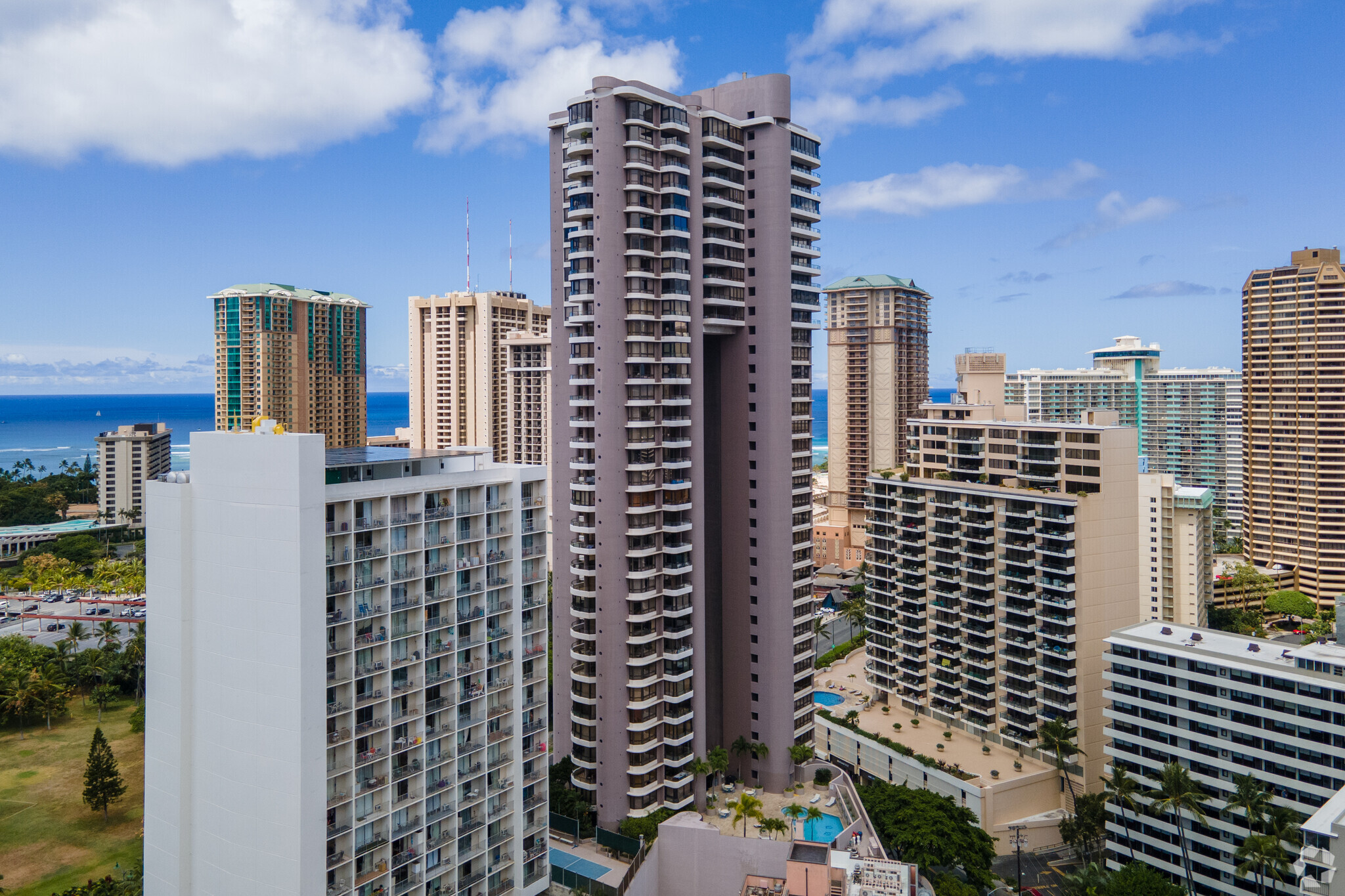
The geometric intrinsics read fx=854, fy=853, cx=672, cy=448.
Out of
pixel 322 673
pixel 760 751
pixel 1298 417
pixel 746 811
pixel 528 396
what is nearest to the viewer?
pixel 322 673

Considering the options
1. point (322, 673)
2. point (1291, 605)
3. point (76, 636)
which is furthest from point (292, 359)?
point (1291, 605)

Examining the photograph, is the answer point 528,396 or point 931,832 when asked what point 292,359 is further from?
point 931,832

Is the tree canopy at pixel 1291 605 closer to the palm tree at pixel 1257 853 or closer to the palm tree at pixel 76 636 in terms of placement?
the palm tree at pixel 1257 853

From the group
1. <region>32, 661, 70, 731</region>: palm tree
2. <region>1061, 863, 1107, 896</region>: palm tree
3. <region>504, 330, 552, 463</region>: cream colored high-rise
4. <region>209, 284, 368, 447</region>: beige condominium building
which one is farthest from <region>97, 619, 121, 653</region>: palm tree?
<region>1061, 863, 1107, 896</region>: palm tree

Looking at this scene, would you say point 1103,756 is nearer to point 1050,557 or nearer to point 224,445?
point 1050,557

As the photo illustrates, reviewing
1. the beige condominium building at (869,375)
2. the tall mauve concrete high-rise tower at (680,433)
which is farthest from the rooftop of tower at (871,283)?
the tall mauve concrete high-rise tower at (680,433)

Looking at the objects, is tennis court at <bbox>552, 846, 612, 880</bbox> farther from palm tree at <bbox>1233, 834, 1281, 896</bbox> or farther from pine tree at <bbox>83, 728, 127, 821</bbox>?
palm tree at <bbox>1233, 834, 1281, 896</bbox>

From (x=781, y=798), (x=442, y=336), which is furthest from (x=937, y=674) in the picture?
(x=442, y=336)
